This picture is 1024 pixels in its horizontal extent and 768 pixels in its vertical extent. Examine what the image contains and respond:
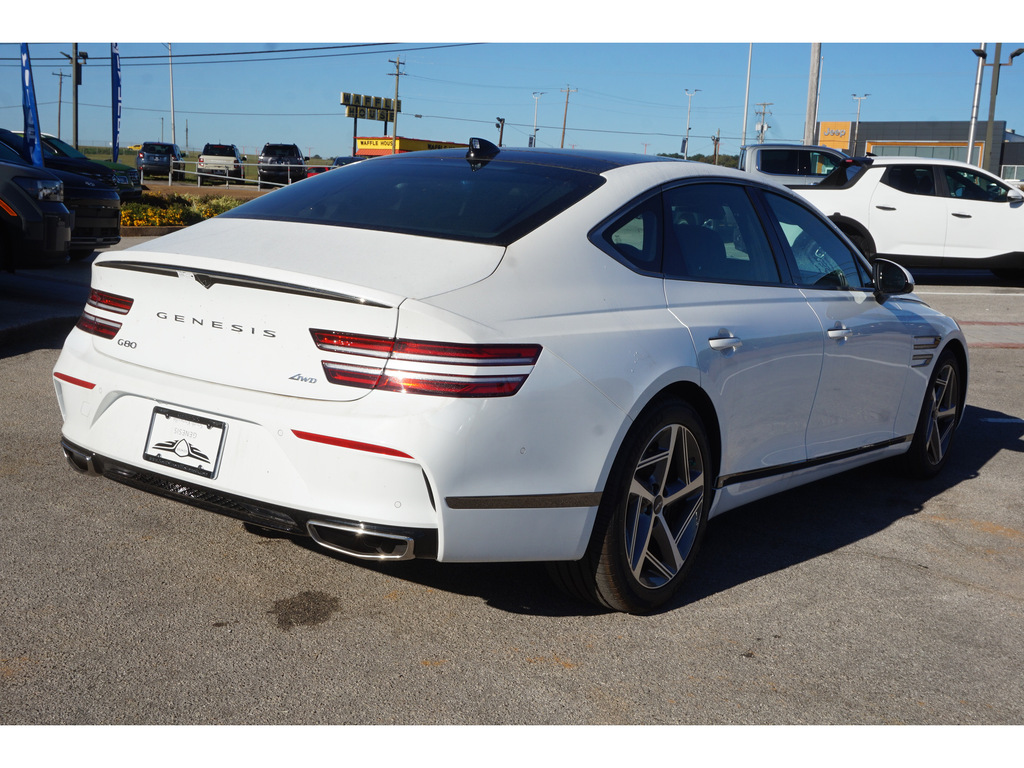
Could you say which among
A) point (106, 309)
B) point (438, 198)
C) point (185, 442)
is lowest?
point (185, 442)

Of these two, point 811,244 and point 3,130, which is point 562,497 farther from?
point 3,130

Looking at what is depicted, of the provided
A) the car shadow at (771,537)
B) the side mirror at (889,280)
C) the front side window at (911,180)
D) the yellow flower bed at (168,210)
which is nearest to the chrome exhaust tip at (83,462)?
the car shadow at (771,537)

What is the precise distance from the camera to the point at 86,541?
391 cm

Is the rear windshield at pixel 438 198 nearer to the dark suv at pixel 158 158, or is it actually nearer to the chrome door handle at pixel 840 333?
the chrome door handle at pixel 840 333

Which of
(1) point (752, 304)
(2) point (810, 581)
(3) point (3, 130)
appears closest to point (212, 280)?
(1) point (752, 304)

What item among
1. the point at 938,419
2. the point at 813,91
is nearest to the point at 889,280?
the point at 938,419

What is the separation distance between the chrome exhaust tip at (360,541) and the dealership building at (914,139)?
73970 mm

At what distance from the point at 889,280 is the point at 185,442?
3.43 m

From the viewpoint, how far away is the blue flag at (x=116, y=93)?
83.0 ft

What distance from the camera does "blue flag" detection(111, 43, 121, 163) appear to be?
2530 cm

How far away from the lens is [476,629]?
11.0ft

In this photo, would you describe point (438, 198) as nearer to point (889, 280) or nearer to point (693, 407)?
point (693, 407)

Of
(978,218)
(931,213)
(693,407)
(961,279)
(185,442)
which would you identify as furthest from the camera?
(961,279)

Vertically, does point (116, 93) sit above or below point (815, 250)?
above
